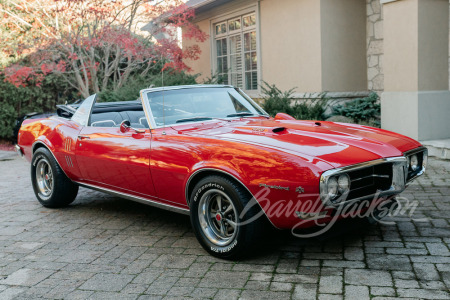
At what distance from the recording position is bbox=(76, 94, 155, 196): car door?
481 cm

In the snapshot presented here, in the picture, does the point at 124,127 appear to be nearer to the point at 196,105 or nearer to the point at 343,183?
the point at 196,105

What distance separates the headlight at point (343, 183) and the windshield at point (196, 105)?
1799mm

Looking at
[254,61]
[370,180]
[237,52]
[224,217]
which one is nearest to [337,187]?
[370,180]

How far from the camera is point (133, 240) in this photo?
482 cm

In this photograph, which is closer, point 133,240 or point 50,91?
point 133,240

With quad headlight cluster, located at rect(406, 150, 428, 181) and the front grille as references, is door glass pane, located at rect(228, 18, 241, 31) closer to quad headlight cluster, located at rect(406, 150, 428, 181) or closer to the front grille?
quad headlight cluster, located at rect(406, 150, 428, 181)

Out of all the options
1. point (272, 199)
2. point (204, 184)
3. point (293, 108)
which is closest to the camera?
point (272, 199)

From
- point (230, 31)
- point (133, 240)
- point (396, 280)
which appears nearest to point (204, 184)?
point (133, 240)

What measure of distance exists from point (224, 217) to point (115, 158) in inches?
60.8

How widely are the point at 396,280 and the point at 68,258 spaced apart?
2.69 meters

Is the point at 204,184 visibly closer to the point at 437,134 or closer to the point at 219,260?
the point at 219,260

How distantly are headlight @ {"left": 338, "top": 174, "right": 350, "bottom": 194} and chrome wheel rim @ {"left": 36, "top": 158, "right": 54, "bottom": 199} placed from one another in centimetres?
401

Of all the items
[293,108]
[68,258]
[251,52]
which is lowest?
[68,258]

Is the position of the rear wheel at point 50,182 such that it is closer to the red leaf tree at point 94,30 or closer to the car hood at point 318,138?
the car hood at point 318,138
